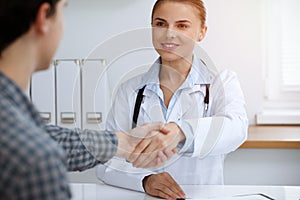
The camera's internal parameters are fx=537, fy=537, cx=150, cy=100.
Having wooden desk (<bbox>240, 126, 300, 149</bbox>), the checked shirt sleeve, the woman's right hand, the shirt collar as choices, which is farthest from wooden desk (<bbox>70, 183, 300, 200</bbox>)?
the shirt collar

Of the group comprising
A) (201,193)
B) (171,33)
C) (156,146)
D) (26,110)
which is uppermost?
(171,33)

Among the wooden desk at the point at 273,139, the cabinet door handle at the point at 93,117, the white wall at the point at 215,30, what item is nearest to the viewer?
the cabinet door handle at the point at 93,117

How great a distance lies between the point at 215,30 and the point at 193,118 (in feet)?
2.95

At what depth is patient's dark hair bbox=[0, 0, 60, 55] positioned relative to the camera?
1.84 ft

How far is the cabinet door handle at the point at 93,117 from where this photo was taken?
1593mm

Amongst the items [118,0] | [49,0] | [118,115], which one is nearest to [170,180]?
[118,115]

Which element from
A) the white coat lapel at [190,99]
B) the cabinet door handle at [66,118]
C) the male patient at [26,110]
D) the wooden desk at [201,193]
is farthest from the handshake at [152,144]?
the cabinet door handle at [66,118]

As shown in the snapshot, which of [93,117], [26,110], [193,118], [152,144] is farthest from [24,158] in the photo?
[93,117]

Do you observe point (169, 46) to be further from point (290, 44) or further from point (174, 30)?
point (290, 44)

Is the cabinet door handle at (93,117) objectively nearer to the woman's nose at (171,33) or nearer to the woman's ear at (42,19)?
the woman's nose at (171,33)

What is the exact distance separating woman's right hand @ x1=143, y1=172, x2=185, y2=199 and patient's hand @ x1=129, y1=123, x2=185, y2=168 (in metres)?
0.08

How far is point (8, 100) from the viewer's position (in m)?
0.54

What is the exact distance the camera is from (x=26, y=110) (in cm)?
56

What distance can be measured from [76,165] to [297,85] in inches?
56.9
